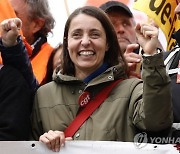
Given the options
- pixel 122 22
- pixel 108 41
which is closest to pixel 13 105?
pixel 108 41

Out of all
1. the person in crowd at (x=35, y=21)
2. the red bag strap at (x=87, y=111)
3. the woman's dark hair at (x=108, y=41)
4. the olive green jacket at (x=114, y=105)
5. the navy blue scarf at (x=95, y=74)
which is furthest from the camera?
the person in crowd at (x=35, y=21)

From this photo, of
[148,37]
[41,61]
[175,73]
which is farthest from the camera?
[41,61]

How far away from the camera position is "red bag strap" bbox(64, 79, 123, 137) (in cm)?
317

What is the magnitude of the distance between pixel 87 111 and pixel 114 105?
0.15 metres

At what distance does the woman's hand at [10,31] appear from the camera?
3238 mm

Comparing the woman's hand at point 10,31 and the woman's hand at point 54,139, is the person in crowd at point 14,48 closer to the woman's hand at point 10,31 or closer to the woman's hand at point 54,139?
the woman's hand at point 10,31

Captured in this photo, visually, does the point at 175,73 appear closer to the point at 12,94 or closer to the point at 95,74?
the point at 95,74

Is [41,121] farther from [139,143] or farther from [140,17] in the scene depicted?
[140,17]

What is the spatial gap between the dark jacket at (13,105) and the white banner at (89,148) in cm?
8

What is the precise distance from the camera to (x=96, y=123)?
3135mm

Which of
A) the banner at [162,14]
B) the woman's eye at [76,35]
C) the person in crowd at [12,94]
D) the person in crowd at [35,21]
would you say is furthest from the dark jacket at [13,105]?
the banner at [162,14]

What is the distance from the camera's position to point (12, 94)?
10.7 feet

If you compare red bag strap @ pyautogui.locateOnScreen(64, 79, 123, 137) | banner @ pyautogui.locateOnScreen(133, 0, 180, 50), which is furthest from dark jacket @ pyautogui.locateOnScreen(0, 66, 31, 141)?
banner @ pyautogui.locateOnScreen(133, 0, 180, 50)

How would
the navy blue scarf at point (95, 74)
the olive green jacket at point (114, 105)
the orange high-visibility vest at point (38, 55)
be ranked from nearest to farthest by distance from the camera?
1. the olive green jacket at point (114, 105)
2. the navy blue scarf at point (95, 74)
3. the orange high-visibility vest at point (38, 55)
